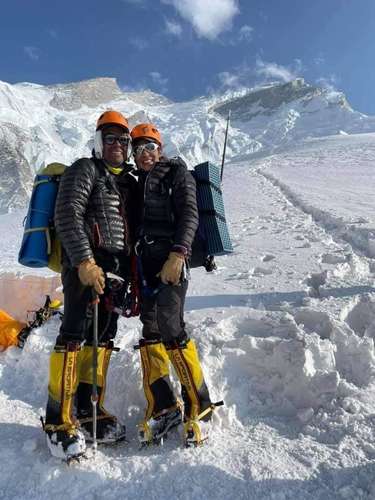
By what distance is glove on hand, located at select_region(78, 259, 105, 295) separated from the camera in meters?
3.16

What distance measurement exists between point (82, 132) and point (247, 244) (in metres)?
180

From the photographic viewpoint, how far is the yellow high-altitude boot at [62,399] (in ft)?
10.1

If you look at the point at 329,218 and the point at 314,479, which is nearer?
the point at 314,479

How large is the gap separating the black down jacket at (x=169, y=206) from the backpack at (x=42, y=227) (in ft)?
2.40

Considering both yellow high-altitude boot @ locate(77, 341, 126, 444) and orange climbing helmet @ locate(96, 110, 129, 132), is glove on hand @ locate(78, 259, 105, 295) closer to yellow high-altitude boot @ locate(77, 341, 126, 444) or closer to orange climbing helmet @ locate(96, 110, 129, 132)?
yellow high-altitude boot @ locate(77, 341, 126, 444)

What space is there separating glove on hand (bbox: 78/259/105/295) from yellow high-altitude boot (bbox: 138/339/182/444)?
741mm

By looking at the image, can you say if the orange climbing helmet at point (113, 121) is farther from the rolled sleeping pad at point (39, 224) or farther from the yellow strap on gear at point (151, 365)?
the yellow strap on gear at point (151, 365)

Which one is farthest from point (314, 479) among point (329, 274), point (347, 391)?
point (329, 274)

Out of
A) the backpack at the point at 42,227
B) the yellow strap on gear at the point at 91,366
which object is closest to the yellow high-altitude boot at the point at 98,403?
the yellow strap on gear at the point at 91,366

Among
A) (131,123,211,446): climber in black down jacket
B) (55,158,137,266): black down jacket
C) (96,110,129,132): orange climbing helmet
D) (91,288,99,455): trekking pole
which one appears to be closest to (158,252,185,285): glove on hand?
(131,123,211,446): climber in black down jacket

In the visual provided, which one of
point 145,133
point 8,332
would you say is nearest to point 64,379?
point 8,332

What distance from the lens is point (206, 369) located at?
3994 millimetres

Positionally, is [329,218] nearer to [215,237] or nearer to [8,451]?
[215,237]

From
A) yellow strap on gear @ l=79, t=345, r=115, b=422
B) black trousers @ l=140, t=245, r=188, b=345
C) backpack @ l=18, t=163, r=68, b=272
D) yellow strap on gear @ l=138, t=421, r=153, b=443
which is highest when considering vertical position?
backpack @ l=18, t=163, r=68, b=272
